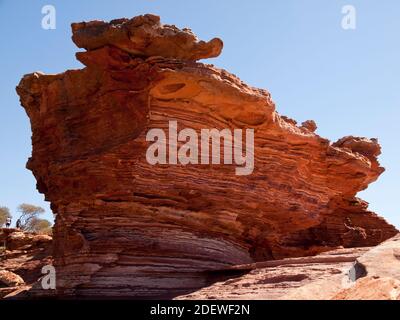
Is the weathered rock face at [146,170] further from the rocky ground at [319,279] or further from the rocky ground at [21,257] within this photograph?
the rocky ground at [21,257]

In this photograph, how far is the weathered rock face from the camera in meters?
14.1

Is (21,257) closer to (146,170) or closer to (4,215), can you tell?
(146,170)

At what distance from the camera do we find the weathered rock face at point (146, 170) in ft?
46.4

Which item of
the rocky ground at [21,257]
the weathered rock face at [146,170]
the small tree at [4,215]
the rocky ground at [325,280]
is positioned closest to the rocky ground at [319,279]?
the rocky ground at [325,280]

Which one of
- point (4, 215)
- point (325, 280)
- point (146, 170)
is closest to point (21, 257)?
point (146, 170)

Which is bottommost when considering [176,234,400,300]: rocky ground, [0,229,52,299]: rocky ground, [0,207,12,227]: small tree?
[176,234,400,300]: rocky ground

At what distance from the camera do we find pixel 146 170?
565 inches

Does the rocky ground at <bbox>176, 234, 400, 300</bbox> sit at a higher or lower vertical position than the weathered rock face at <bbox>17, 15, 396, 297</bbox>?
lower

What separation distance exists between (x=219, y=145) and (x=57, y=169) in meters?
4.85

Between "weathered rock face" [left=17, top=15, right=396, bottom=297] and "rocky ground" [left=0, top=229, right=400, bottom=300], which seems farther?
"weathered rock face" [left=17, top=15, right=396, bottom=297]

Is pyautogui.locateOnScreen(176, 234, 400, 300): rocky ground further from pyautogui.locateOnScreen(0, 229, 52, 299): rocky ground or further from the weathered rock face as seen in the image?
pyautogui.locateOnScreen(0, 229, 52, 299): rocky ground

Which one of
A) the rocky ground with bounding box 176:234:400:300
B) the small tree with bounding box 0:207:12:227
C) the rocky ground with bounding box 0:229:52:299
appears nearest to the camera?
the rocky ground with bounding box 176:234:400:300

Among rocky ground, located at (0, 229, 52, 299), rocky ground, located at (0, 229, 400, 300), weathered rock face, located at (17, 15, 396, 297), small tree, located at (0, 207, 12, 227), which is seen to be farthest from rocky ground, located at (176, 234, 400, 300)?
small tree, located at (0, 207, 12, 227)

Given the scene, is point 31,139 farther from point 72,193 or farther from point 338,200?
point 338,200
